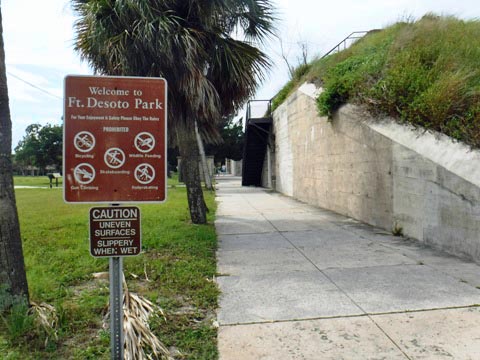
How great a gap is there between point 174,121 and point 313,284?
5.18 meters

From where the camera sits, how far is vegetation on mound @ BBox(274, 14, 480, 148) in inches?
259

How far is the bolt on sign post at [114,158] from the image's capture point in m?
2.42

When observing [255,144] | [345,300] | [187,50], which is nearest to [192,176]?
[187,50]

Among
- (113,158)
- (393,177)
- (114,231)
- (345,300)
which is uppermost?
(113,158)

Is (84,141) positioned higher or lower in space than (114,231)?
higher

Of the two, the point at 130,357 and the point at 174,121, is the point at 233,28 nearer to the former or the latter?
the point at 174,121

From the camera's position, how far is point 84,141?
2432mm

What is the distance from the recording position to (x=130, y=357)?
9.39ft

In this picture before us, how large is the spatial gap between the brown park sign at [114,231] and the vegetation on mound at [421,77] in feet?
17.5

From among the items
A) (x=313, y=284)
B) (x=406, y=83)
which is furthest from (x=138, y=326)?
(x=406, y=83)

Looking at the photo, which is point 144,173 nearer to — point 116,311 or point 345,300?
point 116,311

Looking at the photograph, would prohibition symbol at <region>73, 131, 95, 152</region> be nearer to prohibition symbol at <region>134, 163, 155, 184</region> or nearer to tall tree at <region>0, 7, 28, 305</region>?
prohibition symbol at <region>134, 163, 155, 184</region>

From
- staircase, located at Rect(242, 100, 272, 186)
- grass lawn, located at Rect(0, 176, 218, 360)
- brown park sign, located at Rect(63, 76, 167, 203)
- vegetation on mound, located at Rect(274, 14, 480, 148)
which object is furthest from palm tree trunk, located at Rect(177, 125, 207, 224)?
staircase, located at Rect(242, 100, 272, 186)

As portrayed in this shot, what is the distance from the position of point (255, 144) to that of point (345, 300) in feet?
62.4
